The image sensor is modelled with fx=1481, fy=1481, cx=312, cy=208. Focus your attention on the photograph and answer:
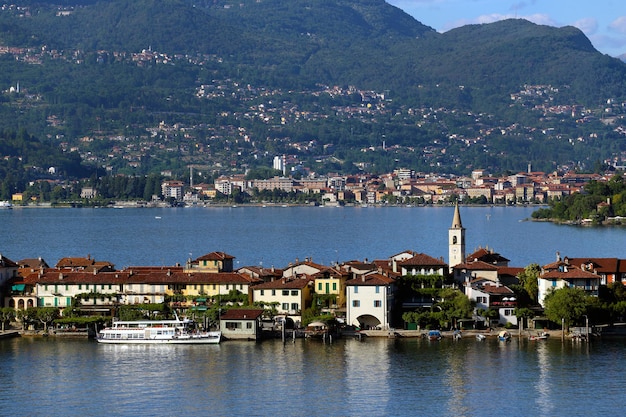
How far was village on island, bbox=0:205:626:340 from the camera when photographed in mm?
28875

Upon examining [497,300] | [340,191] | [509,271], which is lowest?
[497,300]

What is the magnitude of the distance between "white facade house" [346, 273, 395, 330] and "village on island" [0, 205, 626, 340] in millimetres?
20

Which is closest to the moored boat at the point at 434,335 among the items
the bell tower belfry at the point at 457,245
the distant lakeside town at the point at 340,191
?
the bell tower belfry at the point at 457,245

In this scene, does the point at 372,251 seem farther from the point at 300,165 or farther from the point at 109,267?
the point at 300,165

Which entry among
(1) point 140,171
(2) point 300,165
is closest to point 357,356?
(1) point 140,171

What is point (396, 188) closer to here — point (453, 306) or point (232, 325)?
point (453, 306)

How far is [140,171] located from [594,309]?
134 metres

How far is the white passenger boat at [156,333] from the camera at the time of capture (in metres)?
28.3

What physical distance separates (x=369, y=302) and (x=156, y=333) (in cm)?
418

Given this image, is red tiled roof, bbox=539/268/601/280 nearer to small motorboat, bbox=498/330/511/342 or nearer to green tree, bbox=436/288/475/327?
green tree, bbox=436/288/475/327

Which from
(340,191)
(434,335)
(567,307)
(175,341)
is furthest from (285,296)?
(340,191)

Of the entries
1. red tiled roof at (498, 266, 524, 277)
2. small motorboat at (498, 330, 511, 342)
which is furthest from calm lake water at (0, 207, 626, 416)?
red tiled roof at (498, 266, 524, 277)

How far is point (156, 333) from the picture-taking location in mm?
28625

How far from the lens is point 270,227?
7694 centimetres
